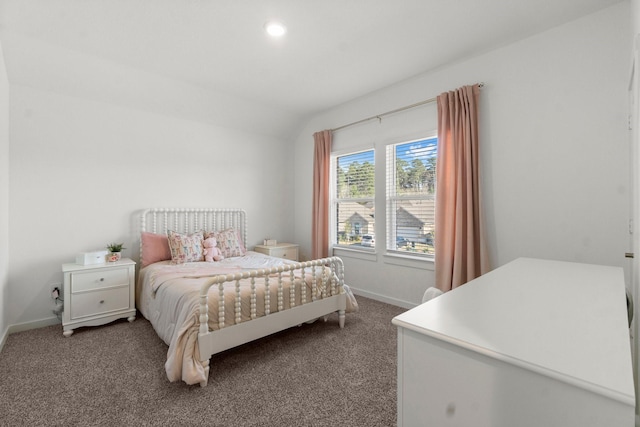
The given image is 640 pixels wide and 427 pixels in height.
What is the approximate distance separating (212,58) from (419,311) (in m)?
2.94

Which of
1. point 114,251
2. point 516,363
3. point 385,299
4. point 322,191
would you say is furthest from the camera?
point 322,191

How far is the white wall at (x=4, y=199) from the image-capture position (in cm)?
246

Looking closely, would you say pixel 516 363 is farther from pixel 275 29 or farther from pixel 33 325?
pixel 33 325

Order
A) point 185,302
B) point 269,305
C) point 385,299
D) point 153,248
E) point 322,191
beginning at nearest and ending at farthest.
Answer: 1. point 185,302
2. point 269,305
3. point 153,248
4. point 385,299
5. point 322,191

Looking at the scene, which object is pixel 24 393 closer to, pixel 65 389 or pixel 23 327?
pixel 65 389

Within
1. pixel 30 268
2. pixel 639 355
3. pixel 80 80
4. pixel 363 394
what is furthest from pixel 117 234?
pixel 639 355

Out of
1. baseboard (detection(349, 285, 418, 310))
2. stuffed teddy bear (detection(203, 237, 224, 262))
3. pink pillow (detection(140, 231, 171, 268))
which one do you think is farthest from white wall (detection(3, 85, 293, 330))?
baseboard (detection(349, 285, 418, 310))

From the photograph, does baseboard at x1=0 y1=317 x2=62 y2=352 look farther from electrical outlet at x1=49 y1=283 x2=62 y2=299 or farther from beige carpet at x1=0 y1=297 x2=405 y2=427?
electrical outlet at x1=49 y1=283 x2=62 y2=299

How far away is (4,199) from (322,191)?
11.0ft

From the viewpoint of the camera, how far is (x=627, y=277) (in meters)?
2.07

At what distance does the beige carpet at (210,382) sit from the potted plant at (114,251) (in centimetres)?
73

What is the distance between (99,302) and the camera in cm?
281

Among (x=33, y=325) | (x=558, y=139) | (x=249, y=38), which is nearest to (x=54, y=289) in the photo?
(x=33, y=325)

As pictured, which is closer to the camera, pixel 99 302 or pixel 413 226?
pixel 99 302
